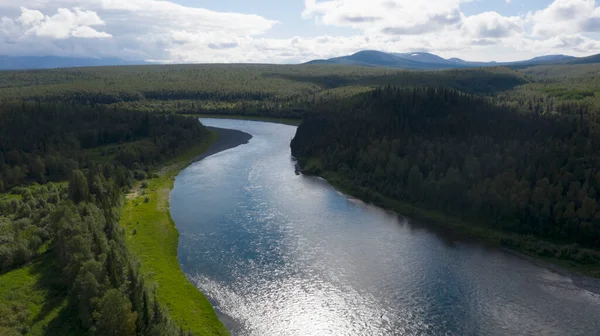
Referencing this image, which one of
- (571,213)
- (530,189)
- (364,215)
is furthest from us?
(364,215)

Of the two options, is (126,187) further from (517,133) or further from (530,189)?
(517,133)

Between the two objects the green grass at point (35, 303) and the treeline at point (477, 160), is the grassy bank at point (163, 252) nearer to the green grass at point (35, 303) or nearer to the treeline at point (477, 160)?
the green grass at point (35, 303)

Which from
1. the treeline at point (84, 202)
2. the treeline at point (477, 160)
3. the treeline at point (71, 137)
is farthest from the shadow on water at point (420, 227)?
the treeline at point (71, 137)

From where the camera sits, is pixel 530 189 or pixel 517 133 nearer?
pixel 530 189

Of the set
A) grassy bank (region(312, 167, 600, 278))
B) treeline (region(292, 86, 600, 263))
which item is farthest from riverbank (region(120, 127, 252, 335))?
grassy bank (region(312, 167, 600, 278))

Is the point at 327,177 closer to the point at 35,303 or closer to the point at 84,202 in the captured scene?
the point at 84,202

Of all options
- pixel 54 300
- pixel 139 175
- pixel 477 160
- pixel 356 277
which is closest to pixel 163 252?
pixel 54 300

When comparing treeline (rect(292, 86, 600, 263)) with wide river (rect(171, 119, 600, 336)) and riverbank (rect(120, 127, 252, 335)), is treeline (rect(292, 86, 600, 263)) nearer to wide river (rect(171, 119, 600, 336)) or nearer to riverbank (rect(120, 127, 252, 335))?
wide river (rect(171, 119, 600, 336))

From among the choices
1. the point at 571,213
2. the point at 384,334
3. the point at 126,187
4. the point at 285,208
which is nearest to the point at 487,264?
the point at 571,213
